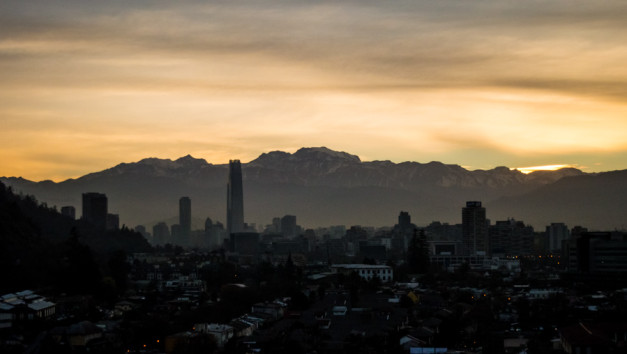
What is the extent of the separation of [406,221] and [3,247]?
127 meters

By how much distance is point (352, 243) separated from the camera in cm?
16600

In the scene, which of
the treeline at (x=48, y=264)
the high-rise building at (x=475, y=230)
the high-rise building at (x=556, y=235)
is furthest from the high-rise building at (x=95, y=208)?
the treeline at (x=48, y=264)

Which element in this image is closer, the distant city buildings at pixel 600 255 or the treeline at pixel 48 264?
the treeline at pixel 48 264

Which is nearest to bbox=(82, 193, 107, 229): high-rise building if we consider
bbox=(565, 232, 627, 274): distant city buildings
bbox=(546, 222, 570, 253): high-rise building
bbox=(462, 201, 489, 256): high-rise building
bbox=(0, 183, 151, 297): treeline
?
bbox=(462, 201, 489, 256): high-rise building

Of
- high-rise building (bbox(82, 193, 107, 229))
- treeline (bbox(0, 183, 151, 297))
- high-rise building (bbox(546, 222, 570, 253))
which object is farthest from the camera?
high-rise building (bbox(546, 222, 570, 253))

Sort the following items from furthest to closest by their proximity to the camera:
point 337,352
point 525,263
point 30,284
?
point 525,263 < point 30,284 < point 337,352

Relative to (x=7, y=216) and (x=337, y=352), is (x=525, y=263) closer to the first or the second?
(x=7, y=216)

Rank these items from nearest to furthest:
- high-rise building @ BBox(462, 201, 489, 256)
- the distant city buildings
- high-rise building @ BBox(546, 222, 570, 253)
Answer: the distant city buildings → high-rise building @ BBox(462, 201, 489, 256) → high-rise building @ BBox(546, 222, 570, 253)

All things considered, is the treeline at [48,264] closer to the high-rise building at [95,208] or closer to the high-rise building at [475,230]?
the high-rise building at [95,208]

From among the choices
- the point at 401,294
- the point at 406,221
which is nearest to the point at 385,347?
the point at 401,294

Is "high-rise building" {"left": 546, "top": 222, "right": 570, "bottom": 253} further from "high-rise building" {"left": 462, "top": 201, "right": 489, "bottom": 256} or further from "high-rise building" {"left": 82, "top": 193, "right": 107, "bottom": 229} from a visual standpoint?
"high-rise building" {"left": 82, "top": 193, "right": 107, "bottom": 229}

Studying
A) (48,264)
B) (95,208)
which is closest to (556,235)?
(95,208)

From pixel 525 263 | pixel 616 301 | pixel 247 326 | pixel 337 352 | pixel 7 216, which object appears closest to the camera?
pixel 337 352

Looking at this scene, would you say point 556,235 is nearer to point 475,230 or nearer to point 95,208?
point 475,230
